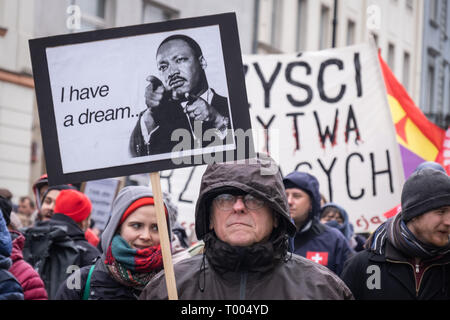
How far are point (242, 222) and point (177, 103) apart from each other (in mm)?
536

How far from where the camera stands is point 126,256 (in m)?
3.85

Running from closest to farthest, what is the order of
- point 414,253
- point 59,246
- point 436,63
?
point 414,253 → point 59,246 → point 436,63

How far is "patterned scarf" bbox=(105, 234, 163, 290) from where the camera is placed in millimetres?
3816

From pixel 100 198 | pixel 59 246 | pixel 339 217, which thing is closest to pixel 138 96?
pixel 59 246

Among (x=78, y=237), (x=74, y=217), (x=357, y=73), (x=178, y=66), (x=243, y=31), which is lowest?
(x=78, y=237)

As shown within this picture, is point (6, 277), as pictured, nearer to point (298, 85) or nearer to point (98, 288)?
point (98, 288)

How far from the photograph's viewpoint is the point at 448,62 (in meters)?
32.2

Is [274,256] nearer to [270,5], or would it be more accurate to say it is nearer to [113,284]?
[113,284]

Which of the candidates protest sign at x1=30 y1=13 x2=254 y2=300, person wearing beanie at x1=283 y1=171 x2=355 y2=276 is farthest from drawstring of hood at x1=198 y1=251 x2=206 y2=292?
person wearing beanie at x1=283 y1=171 x2=355 y2=276

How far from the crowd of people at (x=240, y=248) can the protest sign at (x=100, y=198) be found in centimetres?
176

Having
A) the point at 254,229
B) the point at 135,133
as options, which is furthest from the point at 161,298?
the point at 135,133

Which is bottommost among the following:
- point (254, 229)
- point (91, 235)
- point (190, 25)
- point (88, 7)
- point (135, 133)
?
point (91, 235)

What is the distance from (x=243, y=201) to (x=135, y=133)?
49cm

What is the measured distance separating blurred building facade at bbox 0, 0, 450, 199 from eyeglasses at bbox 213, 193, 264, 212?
4686mm
